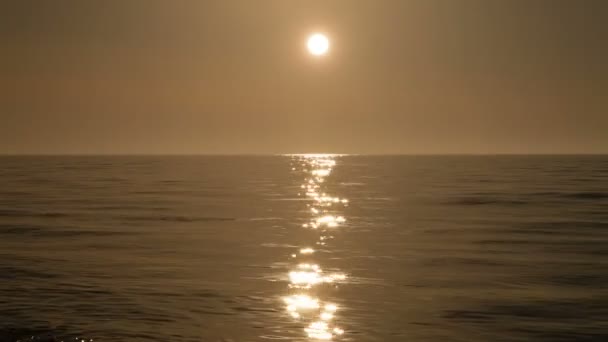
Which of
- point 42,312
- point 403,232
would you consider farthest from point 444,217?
point 42,312

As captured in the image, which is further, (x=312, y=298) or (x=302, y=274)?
(x=302, y=274)

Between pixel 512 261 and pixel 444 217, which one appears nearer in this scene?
pixel 512 261

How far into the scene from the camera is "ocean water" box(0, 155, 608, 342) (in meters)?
12.1

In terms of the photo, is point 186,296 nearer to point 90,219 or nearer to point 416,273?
point 416,273

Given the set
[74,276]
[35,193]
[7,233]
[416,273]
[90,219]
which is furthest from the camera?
[35,193]

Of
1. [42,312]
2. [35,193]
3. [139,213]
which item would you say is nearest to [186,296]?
[42,312]

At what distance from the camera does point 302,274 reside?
1733 centimetres

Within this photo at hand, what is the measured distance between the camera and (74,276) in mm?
16375

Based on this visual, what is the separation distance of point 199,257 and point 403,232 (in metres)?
8.87

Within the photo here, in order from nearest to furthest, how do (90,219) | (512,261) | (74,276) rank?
(74,276)
(512,261)
(90,219)

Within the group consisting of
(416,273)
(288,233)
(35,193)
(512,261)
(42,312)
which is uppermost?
(35,193)

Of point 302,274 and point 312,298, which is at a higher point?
point 302,274

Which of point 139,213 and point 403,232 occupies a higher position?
point 139,213

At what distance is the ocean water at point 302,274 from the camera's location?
1212 centimetres
